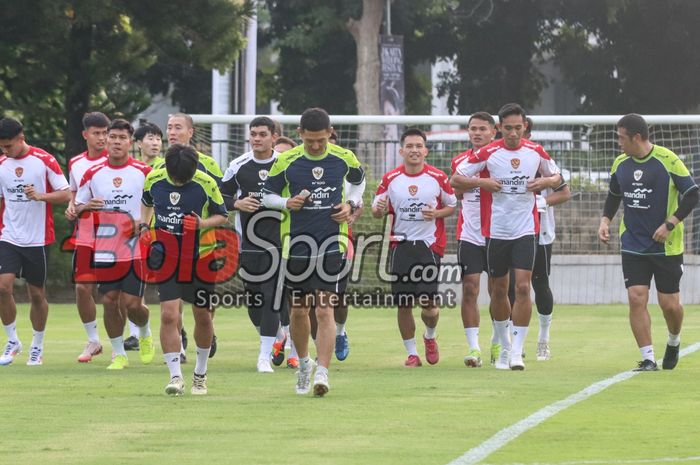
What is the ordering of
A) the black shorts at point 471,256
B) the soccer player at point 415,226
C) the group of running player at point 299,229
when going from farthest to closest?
the black shorts at point 471,256, the soccer player at point 415,226, the group of running player at point 299,229

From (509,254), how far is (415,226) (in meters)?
1.16

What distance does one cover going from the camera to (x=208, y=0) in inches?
998

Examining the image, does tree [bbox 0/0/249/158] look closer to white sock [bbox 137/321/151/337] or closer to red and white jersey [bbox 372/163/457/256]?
white sock [bbox 137/321/151/337]

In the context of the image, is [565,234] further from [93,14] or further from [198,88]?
[198,88]

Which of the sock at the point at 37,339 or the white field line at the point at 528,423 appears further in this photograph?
the sock at the point at 37,339

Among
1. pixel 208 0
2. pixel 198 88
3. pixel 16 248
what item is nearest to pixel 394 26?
pixel 198 88

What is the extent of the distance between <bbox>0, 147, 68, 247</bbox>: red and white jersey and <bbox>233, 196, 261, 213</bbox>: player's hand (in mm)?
2341

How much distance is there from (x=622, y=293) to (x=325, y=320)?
1367 cm

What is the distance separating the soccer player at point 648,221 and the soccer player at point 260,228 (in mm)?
3112

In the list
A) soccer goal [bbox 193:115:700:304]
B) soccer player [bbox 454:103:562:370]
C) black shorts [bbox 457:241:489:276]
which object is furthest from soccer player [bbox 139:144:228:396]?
soccer goal [bbox 193:115:700:304]

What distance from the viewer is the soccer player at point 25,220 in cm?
1487

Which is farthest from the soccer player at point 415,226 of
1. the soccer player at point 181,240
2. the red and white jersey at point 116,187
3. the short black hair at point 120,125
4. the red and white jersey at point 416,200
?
the soccer player at point 181,240

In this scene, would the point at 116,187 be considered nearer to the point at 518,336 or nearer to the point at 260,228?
the point at 260,228

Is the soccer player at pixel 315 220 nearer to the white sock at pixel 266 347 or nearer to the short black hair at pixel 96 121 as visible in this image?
the white sock at pixel 266 347
